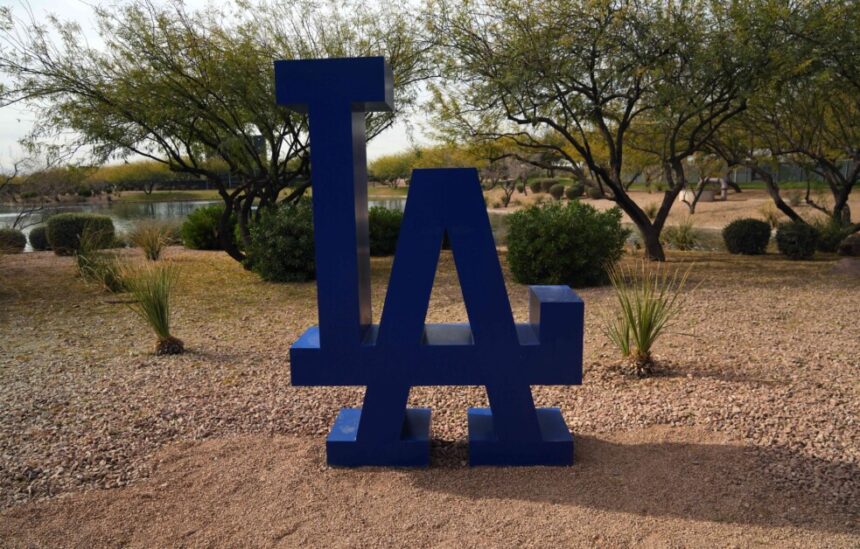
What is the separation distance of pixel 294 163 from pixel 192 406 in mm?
8244

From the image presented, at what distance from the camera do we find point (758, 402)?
12.9ft

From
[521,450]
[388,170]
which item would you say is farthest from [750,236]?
[388,170]

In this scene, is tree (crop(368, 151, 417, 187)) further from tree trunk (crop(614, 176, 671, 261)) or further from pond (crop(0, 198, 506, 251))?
tree trunk (crop(614, 176, 671, 261))

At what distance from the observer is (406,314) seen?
3148mm

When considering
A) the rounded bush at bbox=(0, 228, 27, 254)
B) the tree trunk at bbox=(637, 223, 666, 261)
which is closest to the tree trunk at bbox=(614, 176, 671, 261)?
the tree trunk at bbox=(637, 223, 666, 261)

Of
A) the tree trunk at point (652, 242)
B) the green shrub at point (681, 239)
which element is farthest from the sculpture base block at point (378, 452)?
the green shrub at point (681, 239)

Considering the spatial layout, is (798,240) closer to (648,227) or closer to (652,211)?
(648,227)

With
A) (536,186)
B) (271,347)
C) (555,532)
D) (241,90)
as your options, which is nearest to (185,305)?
(271,347)

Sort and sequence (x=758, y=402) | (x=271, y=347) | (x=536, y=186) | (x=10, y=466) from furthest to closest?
(x=536, y=186), (x=271, y=347), (x=758, y=402), (x=10, y=466)

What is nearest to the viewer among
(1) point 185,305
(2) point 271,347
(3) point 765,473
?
(3) point 765,473

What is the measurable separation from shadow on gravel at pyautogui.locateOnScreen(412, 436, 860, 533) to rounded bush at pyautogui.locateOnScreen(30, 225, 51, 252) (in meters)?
15.6

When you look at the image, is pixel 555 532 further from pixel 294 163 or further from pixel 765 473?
pixel 294 163

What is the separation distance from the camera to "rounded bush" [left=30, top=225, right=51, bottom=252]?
49.6 feet

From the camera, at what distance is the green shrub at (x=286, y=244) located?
9070 mm
